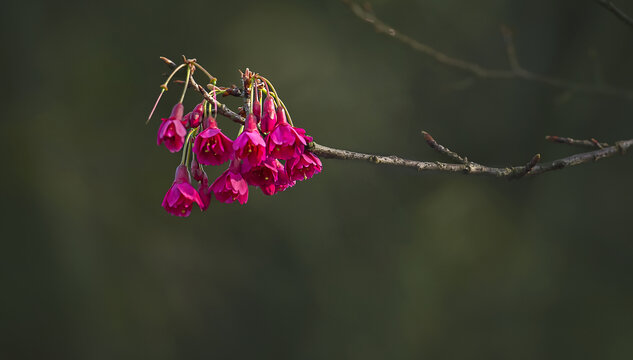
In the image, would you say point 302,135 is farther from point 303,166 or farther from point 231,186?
point 231,186

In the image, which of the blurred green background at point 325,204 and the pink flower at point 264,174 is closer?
the pink flower at point 264,174

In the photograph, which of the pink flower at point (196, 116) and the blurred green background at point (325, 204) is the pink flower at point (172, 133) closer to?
the pink flower at point (196, 116)

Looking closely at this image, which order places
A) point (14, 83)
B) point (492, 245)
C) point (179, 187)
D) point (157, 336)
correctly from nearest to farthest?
point (179, 187)
point (14, 83)
point (157, 336)
point (492, 245)

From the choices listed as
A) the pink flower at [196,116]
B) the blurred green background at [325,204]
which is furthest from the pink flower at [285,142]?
the blurred green background at [325,204]

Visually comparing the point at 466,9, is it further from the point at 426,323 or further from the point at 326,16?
the point at 426,323

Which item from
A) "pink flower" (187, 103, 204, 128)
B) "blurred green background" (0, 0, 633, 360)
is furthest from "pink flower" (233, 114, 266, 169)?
"blurred green background" (0, 0, 633, 360)

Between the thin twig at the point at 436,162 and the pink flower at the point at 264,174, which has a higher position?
the thin twig at the point at 436,162

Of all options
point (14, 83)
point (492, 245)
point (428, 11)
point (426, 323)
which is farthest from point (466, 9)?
point (14, 83)
